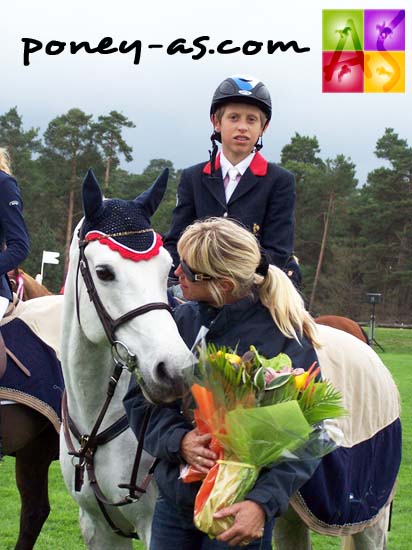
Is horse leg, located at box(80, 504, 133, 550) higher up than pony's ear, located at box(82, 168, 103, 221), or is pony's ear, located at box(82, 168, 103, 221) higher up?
pony's ear, located at box(82, 168, 103, 221)

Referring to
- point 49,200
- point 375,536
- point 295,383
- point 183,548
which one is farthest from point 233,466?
point 49,200

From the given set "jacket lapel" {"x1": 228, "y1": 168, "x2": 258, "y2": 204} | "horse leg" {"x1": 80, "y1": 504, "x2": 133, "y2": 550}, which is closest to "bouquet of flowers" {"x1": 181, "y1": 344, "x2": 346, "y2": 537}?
"horse leg" {"x1": 80, "y1": 504, "x2": 133, "y2": 550}

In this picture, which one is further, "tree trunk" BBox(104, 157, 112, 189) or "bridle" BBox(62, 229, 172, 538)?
"tree trunk" BBox(104, 157, 112, 189)

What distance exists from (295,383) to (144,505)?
4.90ft

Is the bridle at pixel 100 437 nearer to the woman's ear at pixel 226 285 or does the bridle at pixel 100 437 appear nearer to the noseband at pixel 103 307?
the noseband at pixel 103 307

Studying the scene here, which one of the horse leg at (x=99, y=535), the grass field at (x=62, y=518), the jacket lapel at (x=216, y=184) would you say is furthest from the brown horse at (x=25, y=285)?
the horse leg at (x=99, y=535)

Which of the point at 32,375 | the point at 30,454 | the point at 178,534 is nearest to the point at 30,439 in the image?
the point at 30,454

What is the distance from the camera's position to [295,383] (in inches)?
101

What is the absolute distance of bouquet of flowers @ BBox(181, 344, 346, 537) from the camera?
2492 millimetres

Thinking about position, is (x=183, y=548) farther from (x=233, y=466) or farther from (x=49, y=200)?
(x=49, y=200)

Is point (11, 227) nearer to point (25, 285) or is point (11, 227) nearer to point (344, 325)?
point (25, 285)

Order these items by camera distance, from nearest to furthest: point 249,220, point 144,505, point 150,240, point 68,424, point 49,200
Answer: point 150,240
point 144,505
point 68,424
point 249,220
point 49,200

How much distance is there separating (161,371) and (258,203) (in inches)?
64.8

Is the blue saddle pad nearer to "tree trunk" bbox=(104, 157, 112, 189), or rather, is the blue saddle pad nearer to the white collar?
the white collar
